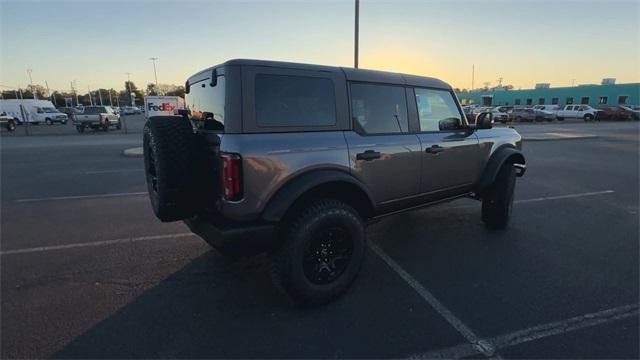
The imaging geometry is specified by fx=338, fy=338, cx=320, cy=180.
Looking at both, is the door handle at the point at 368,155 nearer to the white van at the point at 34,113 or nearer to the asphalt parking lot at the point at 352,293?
the asphalt parking lot at the point at 352,293

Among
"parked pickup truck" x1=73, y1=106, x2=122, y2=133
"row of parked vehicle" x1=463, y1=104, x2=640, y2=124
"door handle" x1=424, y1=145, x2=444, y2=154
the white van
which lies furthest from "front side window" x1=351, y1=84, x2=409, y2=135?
the white van

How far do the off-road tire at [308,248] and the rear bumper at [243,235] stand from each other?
0.54ft

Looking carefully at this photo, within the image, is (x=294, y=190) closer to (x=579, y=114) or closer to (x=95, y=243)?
(x=95, y=243)

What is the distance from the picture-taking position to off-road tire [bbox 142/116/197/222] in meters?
2.66

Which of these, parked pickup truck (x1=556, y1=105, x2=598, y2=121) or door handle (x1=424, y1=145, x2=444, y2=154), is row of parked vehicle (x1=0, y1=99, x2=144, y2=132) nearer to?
door handle (x1=424, y1=145, x2=444, y2=154)

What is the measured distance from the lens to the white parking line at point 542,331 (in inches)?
94.4

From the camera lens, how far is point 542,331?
2.62 m

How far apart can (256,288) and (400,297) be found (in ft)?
4.45

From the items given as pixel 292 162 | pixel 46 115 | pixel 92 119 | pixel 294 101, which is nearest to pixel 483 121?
pixel 294 101

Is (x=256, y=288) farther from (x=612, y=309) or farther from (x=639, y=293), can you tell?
(x=639, y=293)

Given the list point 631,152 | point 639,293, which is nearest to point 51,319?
point 639,293

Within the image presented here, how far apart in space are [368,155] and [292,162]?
83 centimetres

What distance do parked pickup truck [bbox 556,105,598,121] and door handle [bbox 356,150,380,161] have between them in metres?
45.6

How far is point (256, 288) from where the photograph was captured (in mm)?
3238
